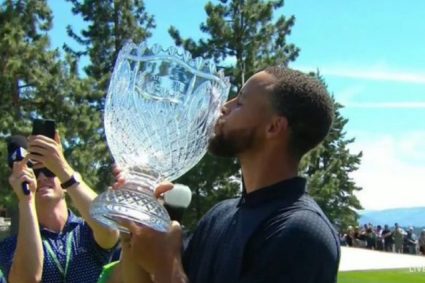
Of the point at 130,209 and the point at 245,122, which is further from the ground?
the point at 245,122

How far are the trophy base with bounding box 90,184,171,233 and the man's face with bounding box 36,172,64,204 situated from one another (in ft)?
4.87

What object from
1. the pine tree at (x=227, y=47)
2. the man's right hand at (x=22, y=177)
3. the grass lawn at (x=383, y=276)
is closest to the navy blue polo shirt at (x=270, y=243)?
the man's right hand at (x=22, y=177)

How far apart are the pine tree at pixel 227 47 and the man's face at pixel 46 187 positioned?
27.2m

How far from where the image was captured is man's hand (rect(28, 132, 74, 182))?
304 centimetres

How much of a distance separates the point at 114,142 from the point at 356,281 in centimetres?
1686

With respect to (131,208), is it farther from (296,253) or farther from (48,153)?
(48,153)

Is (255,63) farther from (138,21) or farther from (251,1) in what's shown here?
(138,21)

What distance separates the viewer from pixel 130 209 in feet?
7.06

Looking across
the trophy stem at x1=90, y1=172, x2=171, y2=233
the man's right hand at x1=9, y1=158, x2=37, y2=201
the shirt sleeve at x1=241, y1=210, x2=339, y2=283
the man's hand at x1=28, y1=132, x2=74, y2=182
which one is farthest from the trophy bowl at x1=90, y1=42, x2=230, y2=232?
the man's right hand at x1=9, y1=158, x2=37, y2=201

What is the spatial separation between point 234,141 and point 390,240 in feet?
117

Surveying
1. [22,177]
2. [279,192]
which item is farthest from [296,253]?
[22,177]

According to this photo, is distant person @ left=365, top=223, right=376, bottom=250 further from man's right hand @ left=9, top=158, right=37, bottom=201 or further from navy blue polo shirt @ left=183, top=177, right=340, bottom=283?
navy blue polo shirt @ left=183, top=177, right=340, bottom=283

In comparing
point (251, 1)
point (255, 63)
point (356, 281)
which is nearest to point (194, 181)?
point (255, 63)

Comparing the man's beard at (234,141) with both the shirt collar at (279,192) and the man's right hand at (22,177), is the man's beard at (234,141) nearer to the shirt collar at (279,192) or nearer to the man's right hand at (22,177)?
the shirt collar at (279,192)
